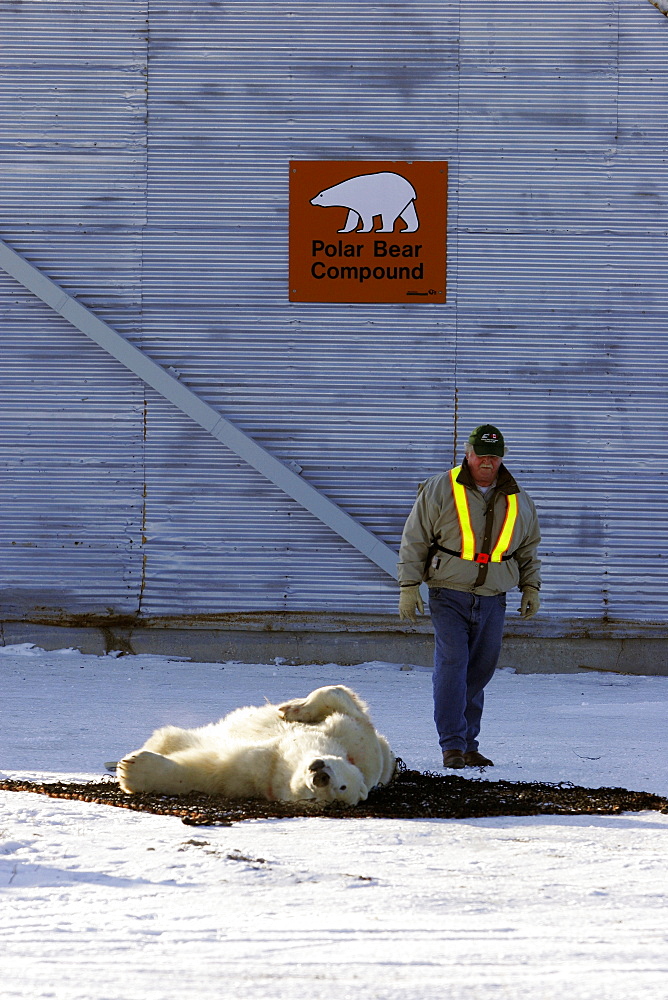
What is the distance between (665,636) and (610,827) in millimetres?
5839

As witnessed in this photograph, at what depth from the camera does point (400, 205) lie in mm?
10703

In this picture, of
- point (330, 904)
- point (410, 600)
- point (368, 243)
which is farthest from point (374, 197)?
point (330, 904)

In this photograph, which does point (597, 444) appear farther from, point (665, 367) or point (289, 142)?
point (289, 142)

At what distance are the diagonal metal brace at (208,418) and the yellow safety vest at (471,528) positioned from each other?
3531 millimetres

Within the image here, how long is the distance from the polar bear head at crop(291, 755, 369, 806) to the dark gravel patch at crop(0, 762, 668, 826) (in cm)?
5

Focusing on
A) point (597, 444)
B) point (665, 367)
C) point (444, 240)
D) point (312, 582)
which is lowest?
point (312, 582)

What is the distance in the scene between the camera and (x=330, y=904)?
3697 millimetres

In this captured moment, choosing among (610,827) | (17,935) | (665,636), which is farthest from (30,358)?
(17,935)

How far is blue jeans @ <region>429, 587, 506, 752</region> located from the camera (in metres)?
6.96

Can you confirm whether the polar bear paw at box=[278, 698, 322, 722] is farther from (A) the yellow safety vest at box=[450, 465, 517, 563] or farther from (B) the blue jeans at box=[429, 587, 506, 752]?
(A) the yellow safety vest at box=[450, 465, 517, 563]

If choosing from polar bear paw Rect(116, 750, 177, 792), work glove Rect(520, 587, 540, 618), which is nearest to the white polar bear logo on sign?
work glove Rect(520, 587, 540, 618)

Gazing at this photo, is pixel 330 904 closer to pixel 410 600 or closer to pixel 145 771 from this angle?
pixel 145 771

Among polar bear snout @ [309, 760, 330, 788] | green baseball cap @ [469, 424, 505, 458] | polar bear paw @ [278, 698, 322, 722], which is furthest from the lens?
green baseball cap @ [469, 424, 505, 458]

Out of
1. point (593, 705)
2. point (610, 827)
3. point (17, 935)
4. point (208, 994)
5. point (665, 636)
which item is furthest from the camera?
point (665, 636)
